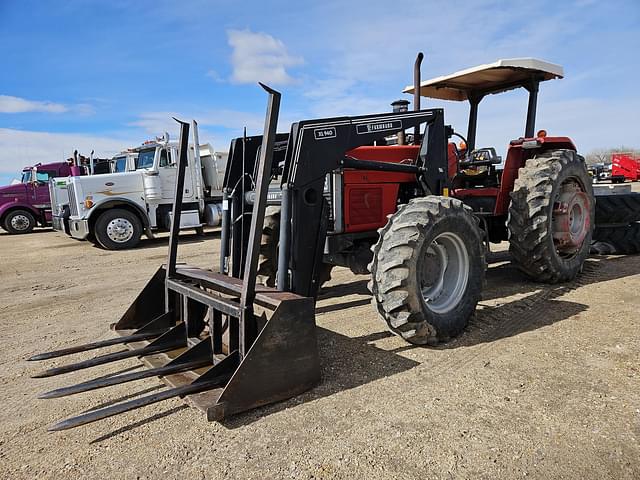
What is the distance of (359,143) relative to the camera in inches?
162

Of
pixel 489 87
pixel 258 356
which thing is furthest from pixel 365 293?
pixel 489 87

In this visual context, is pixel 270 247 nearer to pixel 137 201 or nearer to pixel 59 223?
pixel 137 201

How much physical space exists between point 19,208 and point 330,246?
680 inches

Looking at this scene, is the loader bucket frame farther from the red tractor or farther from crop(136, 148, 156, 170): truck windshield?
the red tractor

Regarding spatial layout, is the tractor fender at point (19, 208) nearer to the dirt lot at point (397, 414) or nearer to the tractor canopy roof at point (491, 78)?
the dirt lot at point (397, 414)

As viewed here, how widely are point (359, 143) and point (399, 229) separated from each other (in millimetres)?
909

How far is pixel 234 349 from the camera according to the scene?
318cm

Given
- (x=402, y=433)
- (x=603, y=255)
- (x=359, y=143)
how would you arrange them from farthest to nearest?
(x=603, y=255), (x=359, y=143), (x=402, y=433)

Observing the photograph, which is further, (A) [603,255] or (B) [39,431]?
(A) [603,255]

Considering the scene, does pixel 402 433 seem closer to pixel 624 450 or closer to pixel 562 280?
pixel 624 450

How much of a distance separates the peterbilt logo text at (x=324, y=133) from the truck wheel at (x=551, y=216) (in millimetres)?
2586

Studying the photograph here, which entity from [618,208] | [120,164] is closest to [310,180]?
[618,208]

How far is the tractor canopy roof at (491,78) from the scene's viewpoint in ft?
18.5

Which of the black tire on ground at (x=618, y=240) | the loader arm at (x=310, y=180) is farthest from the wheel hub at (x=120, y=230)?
the black tire on ground at (x=618, y=240)
